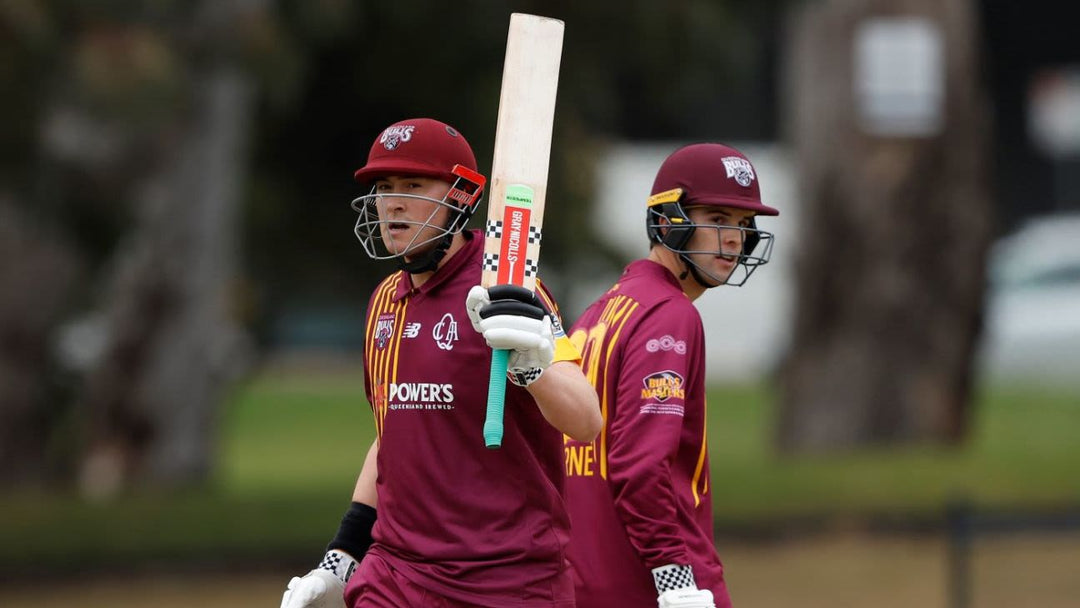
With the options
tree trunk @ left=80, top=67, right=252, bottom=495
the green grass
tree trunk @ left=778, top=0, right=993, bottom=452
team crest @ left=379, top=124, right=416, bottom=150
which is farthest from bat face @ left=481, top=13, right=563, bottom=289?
tree trunk @ left=778, top=0, right=993, bottom=452

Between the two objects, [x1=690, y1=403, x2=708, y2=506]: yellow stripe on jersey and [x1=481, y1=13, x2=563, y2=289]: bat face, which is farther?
[x1=690, y1=403, x2=708, y2=506]: yellow stripe on jersey

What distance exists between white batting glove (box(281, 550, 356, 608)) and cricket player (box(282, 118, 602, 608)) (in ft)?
0.57

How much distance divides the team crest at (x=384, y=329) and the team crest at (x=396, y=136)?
46 cm

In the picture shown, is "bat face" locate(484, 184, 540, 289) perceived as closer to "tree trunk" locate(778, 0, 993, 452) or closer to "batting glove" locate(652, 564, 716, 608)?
"batting glove" locate(652, 564, 716, 608)

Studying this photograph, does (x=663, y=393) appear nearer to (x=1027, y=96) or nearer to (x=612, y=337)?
(x=612, y=337)

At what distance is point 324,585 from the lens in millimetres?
5398

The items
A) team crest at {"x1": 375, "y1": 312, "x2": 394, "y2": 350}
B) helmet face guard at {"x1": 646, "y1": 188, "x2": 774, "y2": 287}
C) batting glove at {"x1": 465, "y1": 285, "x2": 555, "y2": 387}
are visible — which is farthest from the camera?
helmet face guard at {"x1": 646, "y1": 188, "x2": 774, "y2": 287}

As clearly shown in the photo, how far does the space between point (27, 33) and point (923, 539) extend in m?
7.34

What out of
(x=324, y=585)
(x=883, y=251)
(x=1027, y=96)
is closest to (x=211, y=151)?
(x=883, y=251)

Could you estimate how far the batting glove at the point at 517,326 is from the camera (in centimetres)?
460

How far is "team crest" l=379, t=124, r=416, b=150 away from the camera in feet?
16.9

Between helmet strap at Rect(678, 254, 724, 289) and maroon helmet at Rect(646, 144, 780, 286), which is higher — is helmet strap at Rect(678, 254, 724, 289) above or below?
below

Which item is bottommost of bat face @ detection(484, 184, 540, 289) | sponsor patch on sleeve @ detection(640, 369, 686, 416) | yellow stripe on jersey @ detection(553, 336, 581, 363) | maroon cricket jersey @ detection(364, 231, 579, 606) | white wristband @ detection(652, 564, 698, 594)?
white wristband @ detection(652, 564, 698, 594)

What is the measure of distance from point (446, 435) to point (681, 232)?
111 cm
